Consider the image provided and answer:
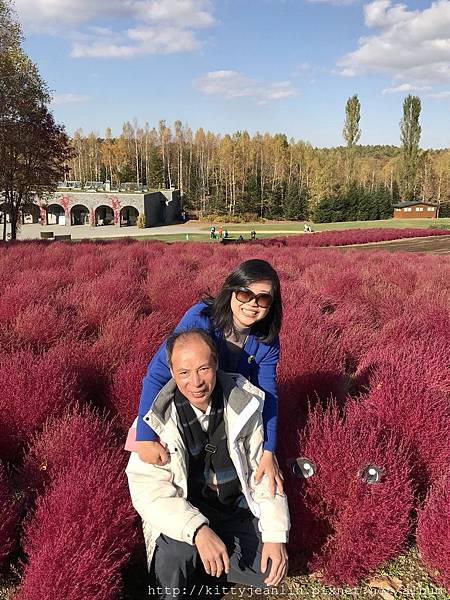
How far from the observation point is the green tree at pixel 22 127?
2009 cm

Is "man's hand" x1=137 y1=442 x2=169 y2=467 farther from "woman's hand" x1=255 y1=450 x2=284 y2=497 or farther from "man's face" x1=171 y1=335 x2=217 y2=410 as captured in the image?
"woman's hand" x1=255 y1=450 x2=284 y2=497

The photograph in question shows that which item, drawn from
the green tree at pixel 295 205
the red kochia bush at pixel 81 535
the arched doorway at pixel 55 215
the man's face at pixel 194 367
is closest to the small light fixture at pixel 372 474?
the man's face at pixel 194 367

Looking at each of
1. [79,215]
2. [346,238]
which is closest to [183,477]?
[346,238]

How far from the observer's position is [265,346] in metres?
2.60

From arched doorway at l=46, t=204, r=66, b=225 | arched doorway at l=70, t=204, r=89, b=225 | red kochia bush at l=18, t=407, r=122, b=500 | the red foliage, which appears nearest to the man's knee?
red kochia bush at l=18, t=407, r=122, b=500

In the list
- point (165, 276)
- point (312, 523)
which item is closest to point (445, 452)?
point (312, 523)

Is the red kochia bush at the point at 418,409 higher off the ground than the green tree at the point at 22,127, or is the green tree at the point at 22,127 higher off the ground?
the green tree at the point at 22,127

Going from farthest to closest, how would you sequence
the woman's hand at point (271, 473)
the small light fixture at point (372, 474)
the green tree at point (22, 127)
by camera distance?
the green tree at point (22, 127) < the small light fixture at point (372, 474) < the woman's hand at point (271, 473)

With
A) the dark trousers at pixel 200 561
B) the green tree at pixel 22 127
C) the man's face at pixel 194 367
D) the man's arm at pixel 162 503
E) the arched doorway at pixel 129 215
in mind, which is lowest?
the dark trousers at pixel 200 561

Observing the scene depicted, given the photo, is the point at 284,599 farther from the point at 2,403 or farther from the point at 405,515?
the point at 2,403

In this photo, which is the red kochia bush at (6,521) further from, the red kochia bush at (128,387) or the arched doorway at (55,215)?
the arched doorway at (55,215)

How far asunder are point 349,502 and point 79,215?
2207 inches

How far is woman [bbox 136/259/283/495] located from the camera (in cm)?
225

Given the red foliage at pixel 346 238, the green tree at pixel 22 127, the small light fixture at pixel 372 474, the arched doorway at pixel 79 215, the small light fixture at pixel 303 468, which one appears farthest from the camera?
the arched doorway at pixel 79 215
